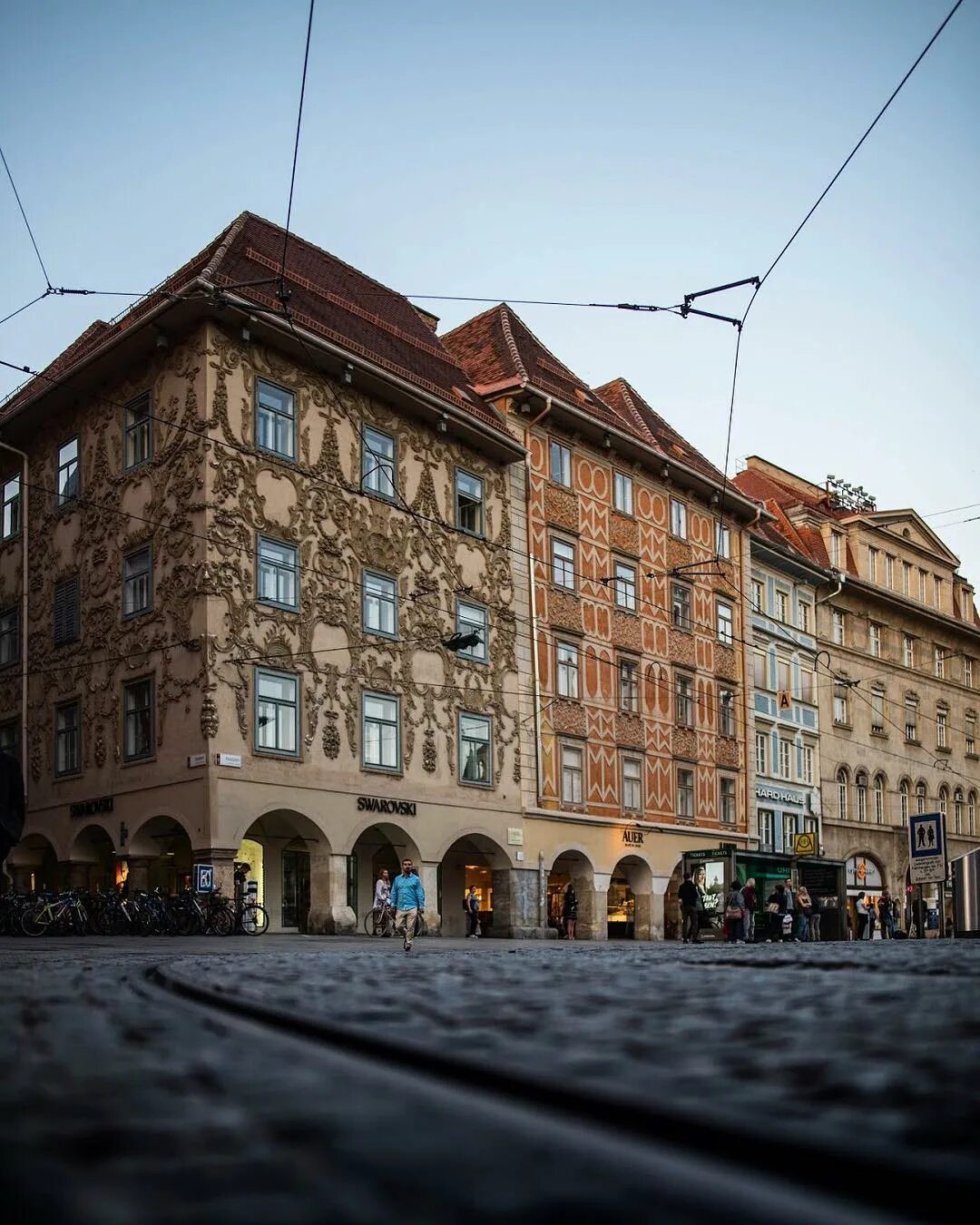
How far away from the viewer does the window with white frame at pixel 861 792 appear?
50.6 metres

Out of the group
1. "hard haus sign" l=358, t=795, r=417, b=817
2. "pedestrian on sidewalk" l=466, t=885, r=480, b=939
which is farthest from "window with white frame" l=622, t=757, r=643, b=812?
"hard haus sign" l=358, t=795, r=417, b=817

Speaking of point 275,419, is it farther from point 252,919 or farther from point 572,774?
point 572,774

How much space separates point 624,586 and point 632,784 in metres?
5.14

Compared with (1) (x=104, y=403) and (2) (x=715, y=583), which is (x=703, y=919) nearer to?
(2) (x=715, y=583)

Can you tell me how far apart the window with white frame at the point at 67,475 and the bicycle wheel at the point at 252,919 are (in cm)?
1035

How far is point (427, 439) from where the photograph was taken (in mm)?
33000

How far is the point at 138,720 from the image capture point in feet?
93.7

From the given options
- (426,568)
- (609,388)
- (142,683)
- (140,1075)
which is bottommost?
(140,1075)

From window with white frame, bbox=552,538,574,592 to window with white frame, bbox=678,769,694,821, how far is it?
6.92 m

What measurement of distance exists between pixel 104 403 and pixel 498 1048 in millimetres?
30980

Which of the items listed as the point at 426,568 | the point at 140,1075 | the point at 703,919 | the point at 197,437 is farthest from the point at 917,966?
the point at 703,919

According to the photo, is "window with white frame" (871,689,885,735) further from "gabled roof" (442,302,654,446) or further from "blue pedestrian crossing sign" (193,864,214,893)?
"blue pedestrian crossing sign" (193,864,214,893)

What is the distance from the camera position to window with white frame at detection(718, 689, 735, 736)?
42.2 m

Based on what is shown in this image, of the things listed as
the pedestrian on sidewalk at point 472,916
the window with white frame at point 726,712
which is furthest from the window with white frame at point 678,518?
the pedestrian on sidewalk at point 472,916
